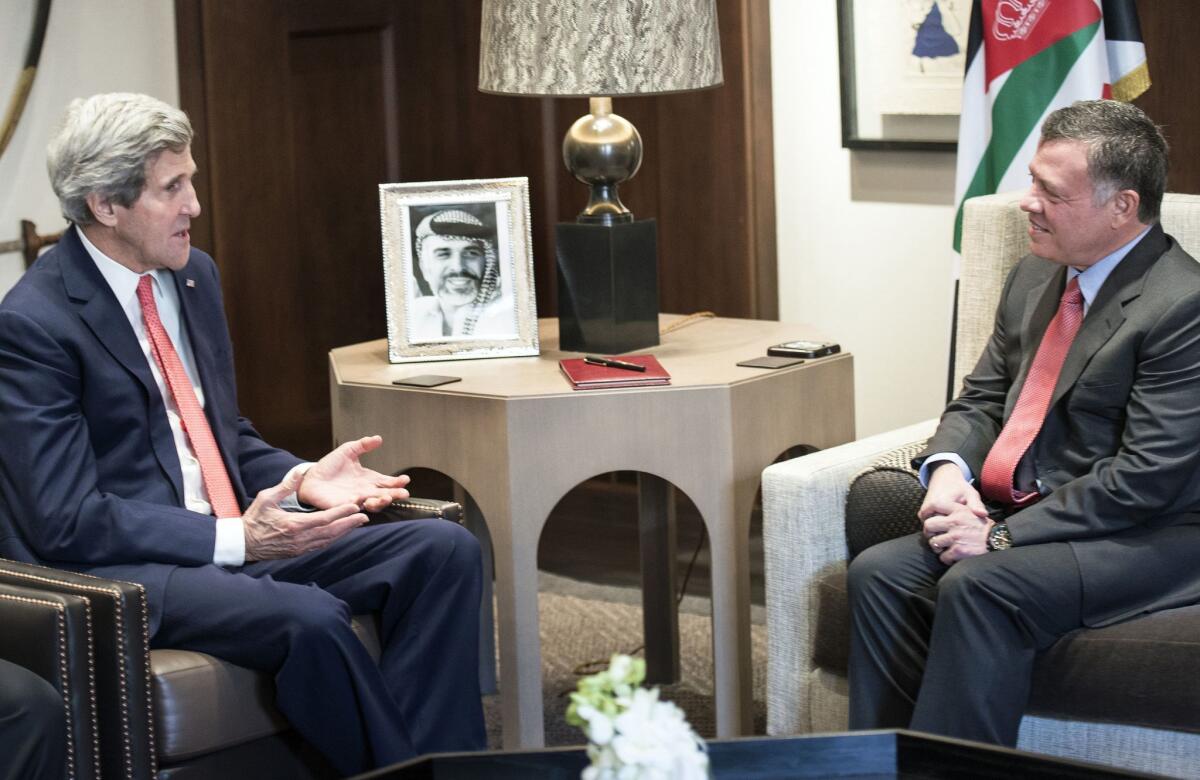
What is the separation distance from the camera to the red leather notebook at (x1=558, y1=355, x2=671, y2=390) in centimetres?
290

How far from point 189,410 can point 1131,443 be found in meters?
1.50

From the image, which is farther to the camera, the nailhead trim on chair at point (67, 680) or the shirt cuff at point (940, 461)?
the shirt cuff at point (940, 461)

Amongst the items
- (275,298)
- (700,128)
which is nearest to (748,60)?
(700,128)

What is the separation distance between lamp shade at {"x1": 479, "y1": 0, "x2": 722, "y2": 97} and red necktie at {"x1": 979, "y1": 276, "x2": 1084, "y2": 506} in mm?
854

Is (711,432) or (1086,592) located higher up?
(711,432)

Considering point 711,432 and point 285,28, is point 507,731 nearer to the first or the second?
point 711,432

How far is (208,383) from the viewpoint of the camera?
2.72 metres

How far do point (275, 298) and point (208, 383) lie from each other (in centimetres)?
175

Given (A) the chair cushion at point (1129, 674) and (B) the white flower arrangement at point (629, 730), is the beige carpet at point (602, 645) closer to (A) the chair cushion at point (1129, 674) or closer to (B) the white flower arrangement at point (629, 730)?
(A) the chair cushion at point (1129, 674)

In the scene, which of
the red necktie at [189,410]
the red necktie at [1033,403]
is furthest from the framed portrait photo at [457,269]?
the red necktie at [1033,403]

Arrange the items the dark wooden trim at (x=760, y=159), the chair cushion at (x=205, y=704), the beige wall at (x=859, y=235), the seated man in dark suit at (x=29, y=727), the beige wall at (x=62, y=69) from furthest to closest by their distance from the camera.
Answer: the dark wooden trim at (x=760, y=159)
the beige wall at (x=859, y=235)
the beige wall at (x=62, y=69)
the chair cushion at (x=205, y=704)
the seated man in dark suit at (x=29, y=727)

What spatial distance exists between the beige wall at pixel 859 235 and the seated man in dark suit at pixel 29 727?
2.41m

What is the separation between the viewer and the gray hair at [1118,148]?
8.30 ft

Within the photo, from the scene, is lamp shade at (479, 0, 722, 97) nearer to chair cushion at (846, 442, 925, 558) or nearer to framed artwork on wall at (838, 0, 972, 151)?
chair cushion at (846, 442, 925, 558)
